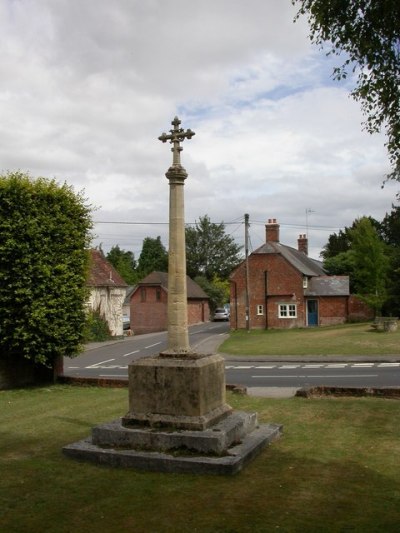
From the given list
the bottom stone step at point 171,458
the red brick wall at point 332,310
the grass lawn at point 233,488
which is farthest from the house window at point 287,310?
the bottom stone step at point 171,458

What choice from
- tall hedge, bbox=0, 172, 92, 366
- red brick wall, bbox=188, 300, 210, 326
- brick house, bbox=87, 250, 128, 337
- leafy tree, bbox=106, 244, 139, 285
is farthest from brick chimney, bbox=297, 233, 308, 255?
tall hedge, bbox=0, 172, 92, 366

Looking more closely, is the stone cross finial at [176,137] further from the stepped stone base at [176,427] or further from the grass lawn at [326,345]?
the grass lawn at [326,345]

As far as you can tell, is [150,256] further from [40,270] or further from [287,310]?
[40,270]

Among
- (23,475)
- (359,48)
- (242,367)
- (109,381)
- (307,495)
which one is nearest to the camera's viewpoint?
(307,495)

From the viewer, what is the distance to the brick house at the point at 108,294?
154 ft

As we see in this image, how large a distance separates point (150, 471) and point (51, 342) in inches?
377

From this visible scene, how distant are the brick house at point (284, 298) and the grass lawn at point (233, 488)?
3797cm

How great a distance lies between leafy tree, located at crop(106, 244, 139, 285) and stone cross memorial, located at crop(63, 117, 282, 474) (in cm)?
8690

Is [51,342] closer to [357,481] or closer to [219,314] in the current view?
[357,481]

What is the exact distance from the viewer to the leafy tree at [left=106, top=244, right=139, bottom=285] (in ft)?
326

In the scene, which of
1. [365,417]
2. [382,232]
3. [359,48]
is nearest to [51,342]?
[365,417]

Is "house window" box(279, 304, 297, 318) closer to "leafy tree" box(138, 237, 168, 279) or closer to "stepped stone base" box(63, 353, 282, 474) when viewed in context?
"stepped stone base" box(63, 353, 282, 474)

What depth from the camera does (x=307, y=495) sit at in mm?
6578

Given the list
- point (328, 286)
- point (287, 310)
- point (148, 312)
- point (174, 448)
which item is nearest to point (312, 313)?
point (287, 310)
